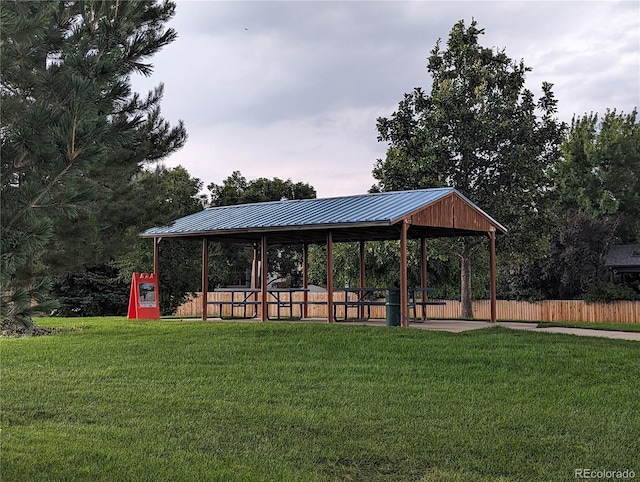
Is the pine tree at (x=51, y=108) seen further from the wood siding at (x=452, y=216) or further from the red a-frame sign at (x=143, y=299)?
the red a-frame sign at (x=143, y=299)

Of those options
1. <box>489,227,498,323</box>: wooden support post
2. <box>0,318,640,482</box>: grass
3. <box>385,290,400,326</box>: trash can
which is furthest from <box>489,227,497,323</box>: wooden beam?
<box>0,318,640,482</box>: grass

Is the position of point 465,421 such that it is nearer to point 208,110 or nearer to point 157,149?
point 157,149

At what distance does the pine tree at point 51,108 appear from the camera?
4.54m

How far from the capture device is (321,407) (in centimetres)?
816

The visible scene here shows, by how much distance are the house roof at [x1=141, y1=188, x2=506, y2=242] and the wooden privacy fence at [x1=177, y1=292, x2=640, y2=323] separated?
6.53 metres

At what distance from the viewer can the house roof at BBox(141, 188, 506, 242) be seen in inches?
632

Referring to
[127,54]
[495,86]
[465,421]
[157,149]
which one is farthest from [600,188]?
[127,54]

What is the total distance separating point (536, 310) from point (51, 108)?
26.9 m

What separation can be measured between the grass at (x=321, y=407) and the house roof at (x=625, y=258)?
803 inches

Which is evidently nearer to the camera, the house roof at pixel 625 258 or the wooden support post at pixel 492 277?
the wooden support post at pixel 492 277

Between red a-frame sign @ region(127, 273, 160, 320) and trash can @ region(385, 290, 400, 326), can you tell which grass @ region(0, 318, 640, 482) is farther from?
red a-frame sign @ region(127, 273, 160, 320)

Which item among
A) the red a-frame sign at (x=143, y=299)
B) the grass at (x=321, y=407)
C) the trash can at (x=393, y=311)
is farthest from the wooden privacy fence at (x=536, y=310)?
the grass at (x=321, y=407)

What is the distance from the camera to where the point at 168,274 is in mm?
30234

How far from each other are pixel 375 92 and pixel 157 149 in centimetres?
1107
